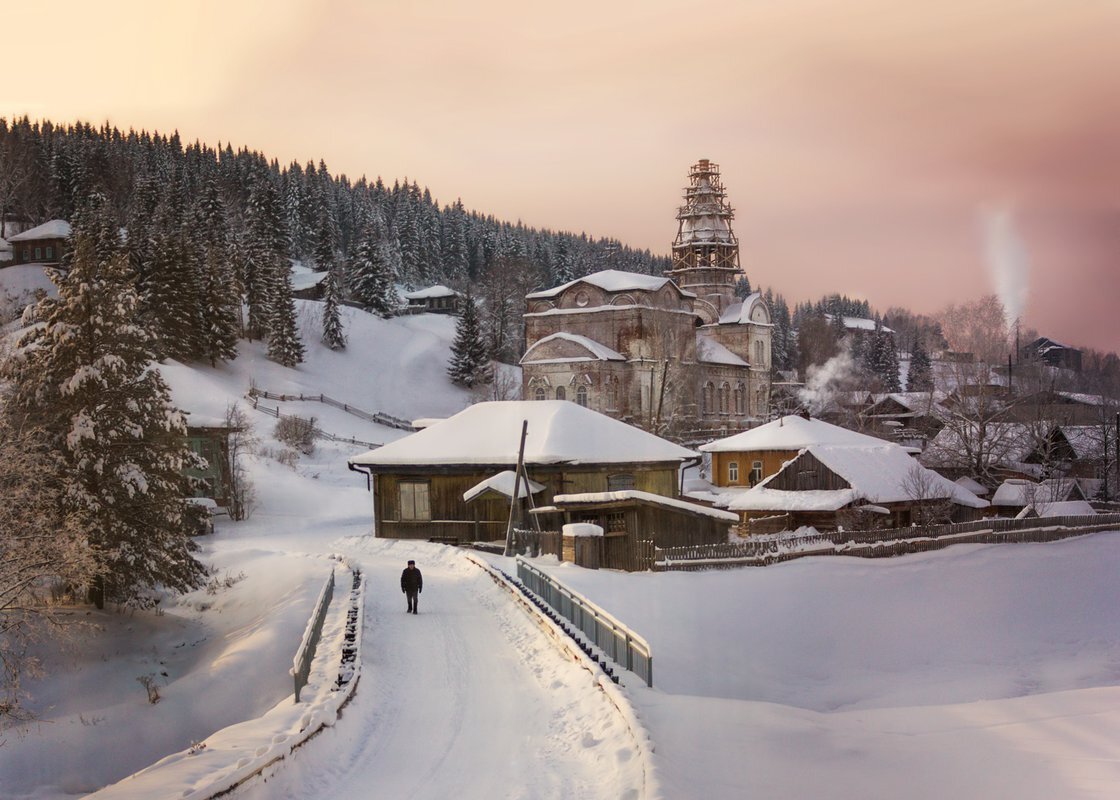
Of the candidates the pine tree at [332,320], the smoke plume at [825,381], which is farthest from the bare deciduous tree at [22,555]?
the smoke plume at [825,381]

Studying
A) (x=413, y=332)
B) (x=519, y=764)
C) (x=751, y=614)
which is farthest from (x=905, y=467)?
A: (x=413, y=332)

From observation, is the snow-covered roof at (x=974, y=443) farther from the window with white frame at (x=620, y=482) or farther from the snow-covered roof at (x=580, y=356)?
the snow-covered roof at (x=580, y=356)

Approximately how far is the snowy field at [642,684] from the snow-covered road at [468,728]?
5cm

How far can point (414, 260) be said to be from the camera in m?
143

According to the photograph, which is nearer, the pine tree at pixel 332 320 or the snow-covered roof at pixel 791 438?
the snow-covered roof at pixel 791 438

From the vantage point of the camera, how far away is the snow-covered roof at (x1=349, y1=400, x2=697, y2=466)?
36.5 m

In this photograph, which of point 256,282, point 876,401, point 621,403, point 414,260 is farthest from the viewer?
point 414,260

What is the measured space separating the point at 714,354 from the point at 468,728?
71186 mm

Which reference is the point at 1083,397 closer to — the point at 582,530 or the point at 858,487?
the point at 858,487

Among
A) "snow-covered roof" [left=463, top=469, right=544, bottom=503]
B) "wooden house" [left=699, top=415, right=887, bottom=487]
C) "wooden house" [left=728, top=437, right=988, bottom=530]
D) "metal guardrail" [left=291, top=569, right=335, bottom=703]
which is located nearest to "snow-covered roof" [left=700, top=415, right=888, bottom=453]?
"wooden house" [left=699, top=415, right=887, bottom=487]

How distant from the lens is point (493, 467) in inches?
1426

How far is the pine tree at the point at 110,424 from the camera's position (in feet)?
90.3

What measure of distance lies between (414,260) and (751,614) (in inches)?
4779

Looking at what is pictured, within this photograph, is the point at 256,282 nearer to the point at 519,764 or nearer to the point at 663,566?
the point at 663,566
